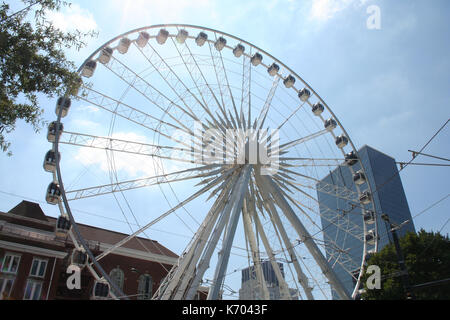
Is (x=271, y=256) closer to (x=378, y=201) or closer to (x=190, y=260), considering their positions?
(x=190, y=260)

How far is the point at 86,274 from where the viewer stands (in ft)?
106

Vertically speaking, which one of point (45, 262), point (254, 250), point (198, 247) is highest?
point (45, 262)

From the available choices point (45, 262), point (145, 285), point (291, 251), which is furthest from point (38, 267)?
point (291, 251)

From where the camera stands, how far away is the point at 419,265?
2548 cm

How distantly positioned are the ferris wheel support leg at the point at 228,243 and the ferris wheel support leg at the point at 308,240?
1667 millimetres

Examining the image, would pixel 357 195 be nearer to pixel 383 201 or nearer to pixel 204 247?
pixel 204 247

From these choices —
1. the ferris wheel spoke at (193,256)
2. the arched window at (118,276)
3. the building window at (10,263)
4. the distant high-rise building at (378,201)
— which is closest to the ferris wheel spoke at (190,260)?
the ferris wheel spoke at (193,256)

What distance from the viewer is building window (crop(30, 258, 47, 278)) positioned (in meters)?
28.7

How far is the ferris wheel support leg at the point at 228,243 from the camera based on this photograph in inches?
605

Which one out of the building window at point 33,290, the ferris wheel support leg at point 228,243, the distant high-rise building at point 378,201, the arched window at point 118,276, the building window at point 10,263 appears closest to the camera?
the ferris wheel support leg at point 228,243

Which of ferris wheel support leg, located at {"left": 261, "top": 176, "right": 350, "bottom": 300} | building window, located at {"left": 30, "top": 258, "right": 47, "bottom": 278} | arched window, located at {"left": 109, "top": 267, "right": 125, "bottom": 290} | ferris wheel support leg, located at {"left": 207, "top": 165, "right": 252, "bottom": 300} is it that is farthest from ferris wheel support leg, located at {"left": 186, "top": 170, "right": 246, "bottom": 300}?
arched window, located at {"left": 109, "top": 267, "right": 125, "bottom": 290}

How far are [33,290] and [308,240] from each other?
21.7 meters

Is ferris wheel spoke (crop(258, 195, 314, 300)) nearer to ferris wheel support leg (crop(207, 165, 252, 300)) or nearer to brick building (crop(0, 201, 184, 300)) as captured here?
ferris wheel support leg (crop(207, 165, 252, 300))

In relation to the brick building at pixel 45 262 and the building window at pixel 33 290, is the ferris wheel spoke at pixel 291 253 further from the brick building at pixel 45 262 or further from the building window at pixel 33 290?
the building window at pixel 33 290
